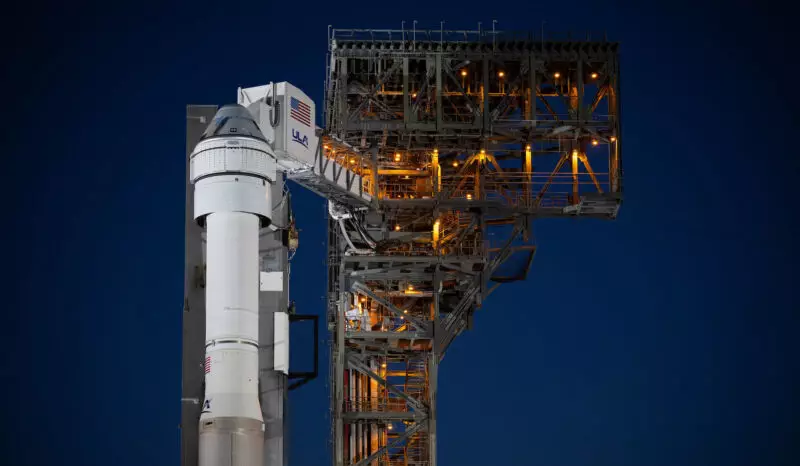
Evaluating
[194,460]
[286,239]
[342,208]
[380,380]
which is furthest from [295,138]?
[380,380]

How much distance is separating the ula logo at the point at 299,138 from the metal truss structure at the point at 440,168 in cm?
1181

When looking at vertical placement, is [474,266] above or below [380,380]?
above

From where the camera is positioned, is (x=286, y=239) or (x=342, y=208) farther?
(x=342, y=208)

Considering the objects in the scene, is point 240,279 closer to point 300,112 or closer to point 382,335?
point 300,112

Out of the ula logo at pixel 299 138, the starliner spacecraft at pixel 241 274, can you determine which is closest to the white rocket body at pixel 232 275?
the starliner spacecraft at pixel 241 274

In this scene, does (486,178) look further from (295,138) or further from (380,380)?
(295,138)

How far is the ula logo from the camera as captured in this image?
39.3m

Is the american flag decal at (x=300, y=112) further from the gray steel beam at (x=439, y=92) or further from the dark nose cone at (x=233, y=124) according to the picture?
the gray steel beam at (x=439, y=92)

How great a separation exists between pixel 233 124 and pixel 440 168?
1919 cm

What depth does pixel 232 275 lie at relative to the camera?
3609 centimetres

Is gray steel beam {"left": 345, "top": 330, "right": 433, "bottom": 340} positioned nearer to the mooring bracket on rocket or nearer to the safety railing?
the safety railing

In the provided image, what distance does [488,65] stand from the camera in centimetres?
5356

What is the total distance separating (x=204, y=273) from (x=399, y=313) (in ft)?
54.3

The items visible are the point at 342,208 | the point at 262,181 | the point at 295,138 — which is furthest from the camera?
the point at 342,208
